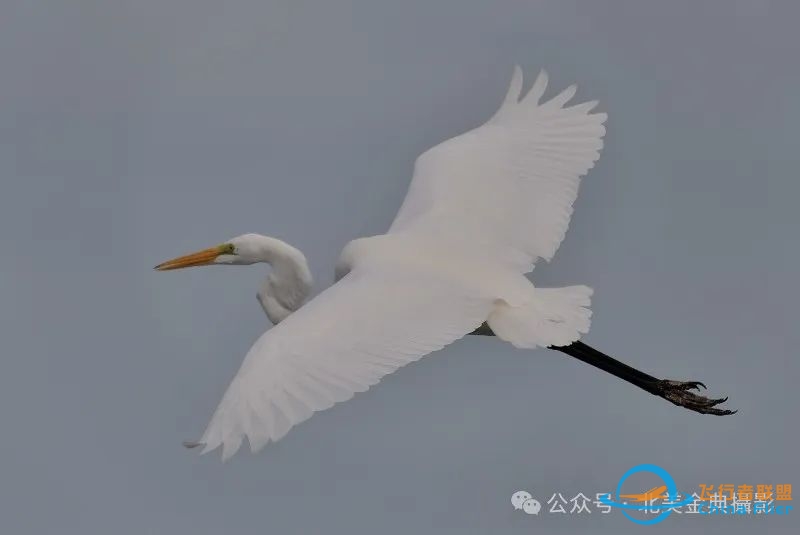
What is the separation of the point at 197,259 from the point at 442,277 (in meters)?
2.29

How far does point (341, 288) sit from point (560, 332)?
55.7 inches

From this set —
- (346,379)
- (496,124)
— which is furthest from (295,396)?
(496,124)

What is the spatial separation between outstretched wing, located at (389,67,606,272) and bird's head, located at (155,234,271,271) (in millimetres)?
987

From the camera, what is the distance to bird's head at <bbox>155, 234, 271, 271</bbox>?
13.9 m

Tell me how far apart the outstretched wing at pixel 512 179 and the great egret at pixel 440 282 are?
0.01 meters

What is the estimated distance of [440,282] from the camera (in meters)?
12.7

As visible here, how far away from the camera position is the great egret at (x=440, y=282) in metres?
11.3

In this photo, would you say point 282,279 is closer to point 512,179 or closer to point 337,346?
point 512,179

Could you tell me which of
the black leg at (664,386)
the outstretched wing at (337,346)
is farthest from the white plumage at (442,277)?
the black leg at (664,386)

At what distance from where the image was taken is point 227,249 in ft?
46.4

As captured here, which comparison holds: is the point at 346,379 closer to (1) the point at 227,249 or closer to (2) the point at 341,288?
(2) the point at 341,288

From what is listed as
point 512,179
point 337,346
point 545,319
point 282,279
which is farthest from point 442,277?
point 512,179

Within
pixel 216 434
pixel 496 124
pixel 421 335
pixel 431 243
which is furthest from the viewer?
pixel 496 124

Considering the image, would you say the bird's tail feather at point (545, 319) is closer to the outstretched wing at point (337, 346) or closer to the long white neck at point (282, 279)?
the outstretched wing at point (337, 346)
